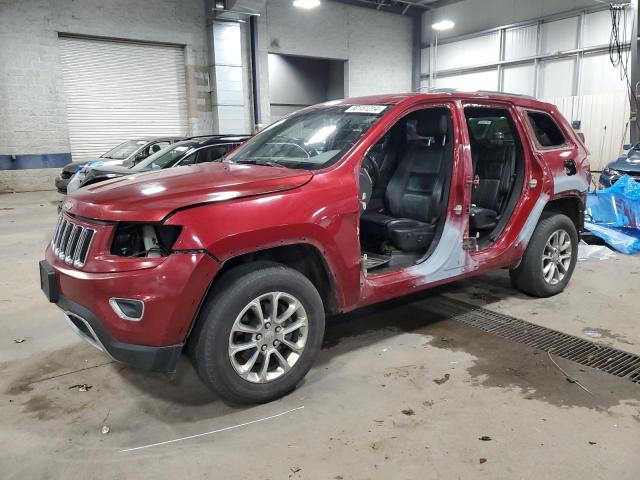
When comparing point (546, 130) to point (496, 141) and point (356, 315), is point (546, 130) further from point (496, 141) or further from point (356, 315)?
point (356, 315)

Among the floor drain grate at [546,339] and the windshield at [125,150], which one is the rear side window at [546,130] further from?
the windshield at [125,150]

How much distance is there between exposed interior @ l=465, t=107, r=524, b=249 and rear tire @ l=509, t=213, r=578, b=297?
36 cm

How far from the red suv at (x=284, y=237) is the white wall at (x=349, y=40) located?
13.5 meters

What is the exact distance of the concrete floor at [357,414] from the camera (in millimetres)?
2291

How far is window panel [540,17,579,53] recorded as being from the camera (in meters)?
15.4

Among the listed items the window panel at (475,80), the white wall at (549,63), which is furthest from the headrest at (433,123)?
the window panel at (475,80)

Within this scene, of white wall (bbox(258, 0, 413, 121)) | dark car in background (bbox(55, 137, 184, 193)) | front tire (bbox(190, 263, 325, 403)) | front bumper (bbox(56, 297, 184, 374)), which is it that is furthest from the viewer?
white wall (bbox(258, 0, 413, 121))

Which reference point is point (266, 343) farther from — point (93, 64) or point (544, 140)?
point (93, 64)

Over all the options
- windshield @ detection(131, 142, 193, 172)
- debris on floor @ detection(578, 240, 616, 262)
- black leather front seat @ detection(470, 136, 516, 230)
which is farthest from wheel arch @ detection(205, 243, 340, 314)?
windshield @ detection(131, 142, 193, 172)

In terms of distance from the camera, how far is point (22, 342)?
3736mm

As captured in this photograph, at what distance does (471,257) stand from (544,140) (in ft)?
4.36

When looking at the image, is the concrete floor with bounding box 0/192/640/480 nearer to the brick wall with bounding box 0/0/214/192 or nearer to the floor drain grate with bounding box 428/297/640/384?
the floor drain grate with bounding box 428/297/640/384

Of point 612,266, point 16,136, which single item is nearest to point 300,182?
point 612,266

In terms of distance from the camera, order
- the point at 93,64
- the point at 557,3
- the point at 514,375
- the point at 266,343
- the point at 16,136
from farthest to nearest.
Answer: the point at 557,3, the point at 93,64, the point at 16,136, the point at 514,375, the point at 266,343
